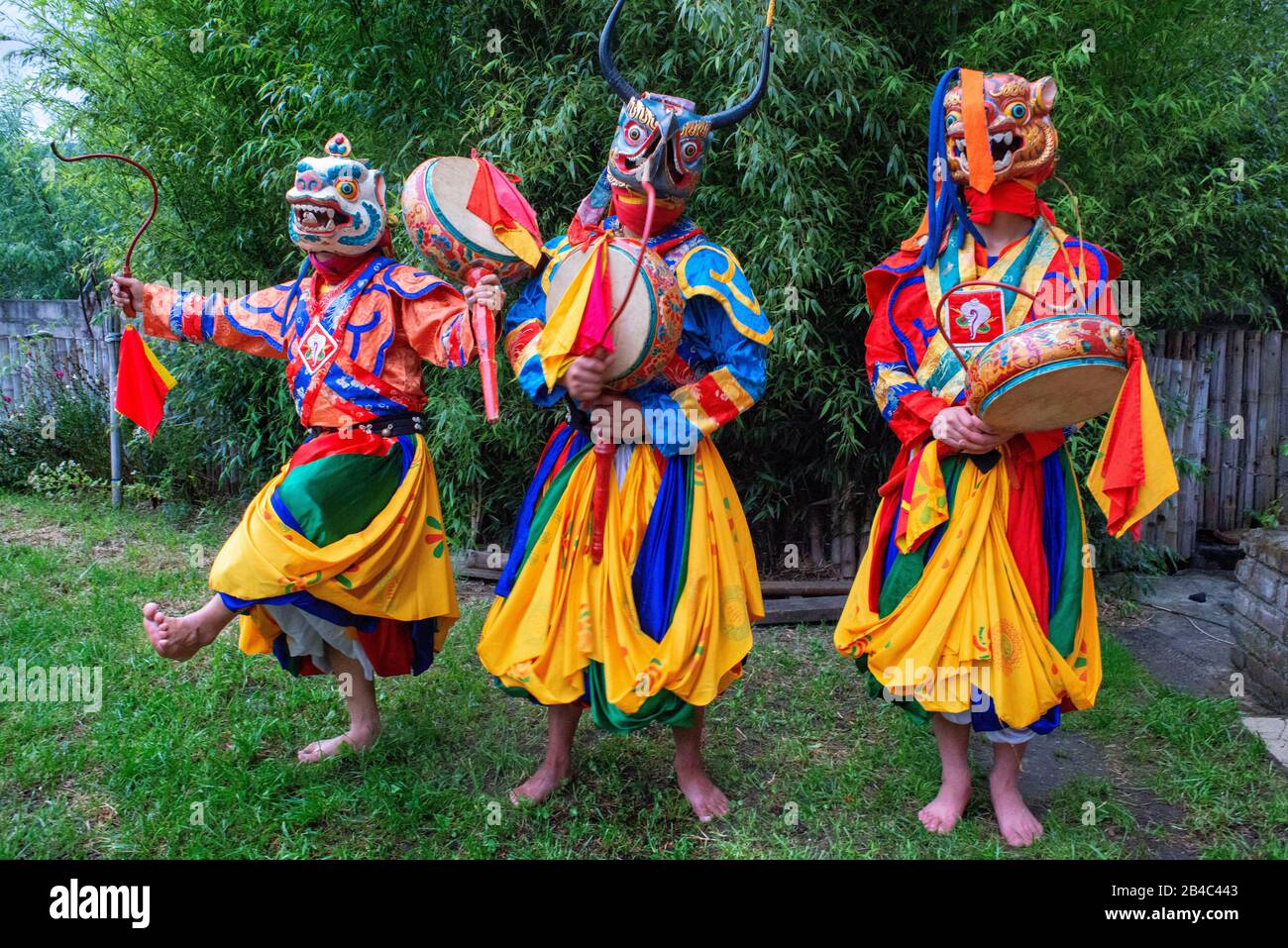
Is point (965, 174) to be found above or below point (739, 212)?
below

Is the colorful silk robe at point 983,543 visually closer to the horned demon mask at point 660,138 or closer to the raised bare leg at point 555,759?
the horned demon mask at point 660,138

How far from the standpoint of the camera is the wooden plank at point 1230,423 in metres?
5.42

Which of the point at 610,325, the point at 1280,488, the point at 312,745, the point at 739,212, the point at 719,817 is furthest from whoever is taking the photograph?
the point at 1280,488

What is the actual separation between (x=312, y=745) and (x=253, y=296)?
134cm

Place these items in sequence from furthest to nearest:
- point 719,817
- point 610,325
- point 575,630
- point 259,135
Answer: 1. point 259,135
2. point 719,817
3. point 575,630
4. point 610,325

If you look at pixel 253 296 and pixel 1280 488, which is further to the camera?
pixel 1280 488

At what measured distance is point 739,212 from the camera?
4.06 m

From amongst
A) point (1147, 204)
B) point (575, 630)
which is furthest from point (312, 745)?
point (1147, 204)

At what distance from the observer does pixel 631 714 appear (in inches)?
97.0

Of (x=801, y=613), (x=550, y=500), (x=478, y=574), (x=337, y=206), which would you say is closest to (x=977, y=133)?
(x=550, y=500)

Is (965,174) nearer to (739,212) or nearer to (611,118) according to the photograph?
(739,212)

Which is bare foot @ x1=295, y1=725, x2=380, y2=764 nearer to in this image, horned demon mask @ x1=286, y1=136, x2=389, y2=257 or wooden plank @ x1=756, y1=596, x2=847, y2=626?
horned demon mask @ x1=286, y1=136, x2=389, y2=257

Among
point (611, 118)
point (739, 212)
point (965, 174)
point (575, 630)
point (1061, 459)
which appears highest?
point (611, 118)

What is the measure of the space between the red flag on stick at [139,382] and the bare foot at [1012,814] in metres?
2.52
